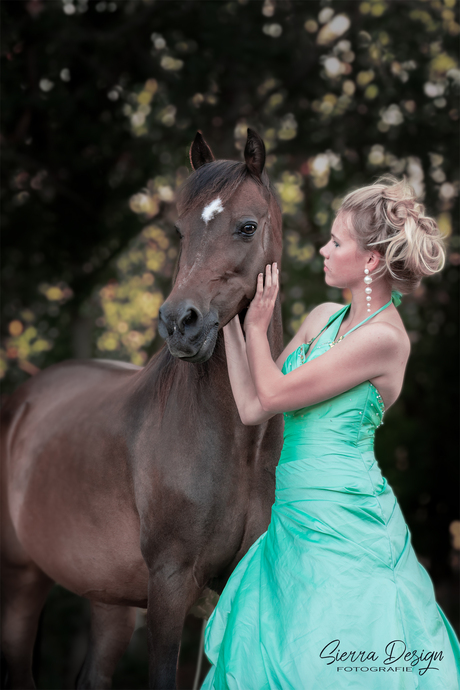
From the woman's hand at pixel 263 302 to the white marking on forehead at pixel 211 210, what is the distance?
240 millimetres

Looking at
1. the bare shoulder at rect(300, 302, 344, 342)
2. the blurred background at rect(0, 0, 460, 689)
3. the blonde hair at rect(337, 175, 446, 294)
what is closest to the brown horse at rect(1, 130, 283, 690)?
the bare shoulder at rect(300, 302, 344, 342)

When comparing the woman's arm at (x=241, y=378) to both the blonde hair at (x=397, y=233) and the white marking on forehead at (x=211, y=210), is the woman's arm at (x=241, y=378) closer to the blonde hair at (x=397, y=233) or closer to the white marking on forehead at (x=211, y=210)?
the white marking on forehead at (x=211, y=210)

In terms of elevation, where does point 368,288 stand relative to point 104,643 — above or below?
above

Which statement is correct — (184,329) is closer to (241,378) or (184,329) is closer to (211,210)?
(241,378)

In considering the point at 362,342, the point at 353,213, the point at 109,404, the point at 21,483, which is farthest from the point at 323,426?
the point at 21,483

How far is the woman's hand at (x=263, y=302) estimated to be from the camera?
1893 millimetres

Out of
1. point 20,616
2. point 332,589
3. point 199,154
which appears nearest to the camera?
point 332,589

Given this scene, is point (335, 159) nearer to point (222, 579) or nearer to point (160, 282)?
point (160, 282)

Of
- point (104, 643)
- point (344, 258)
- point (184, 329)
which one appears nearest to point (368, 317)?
point (344, 258)

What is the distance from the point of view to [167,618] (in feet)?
6.76

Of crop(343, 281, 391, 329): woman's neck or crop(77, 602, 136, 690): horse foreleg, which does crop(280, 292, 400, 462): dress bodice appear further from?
crop(77, 602, 136, 690): horse foreleg

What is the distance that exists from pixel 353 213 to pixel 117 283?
4.35 metres

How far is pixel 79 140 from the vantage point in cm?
497

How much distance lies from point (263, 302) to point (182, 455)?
62 centimetres
